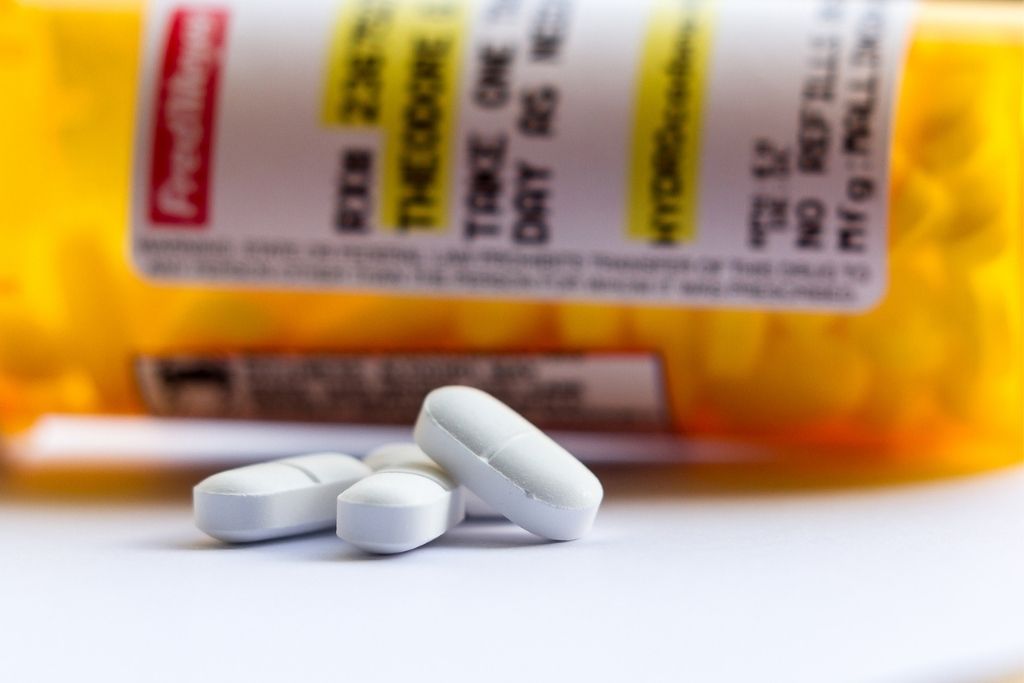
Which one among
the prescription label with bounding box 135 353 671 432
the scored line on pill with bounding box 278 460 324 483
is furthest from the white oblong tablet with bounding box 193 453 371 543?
the prescription label with bounding box 135 353 671 432

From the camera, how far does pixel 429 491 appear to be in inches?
17.2

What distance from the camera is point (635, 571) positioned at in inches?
16.6

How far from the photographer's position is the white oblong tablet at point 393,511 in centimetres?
42

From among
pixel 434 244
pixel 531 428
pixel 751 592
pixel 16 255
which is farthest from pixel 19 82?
pixel 751 592

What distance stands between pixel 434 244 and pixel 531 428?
146 mm

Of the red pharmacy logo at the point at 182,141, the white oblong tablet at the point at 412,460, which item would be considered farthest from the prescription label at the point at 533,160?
the white oblong tablet at the point at 412,460

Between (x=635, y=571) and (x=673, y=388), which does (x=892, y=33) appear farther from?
(x=635, y=571)

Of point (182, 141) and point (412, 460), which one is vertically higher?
point (182, 141)

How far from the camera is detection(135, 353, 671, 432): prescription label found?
1.96ft

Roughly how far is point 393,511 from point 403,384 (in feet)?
0.62

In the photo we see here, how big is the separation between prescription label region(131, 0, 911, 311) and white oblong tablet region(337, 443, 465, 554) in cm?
17

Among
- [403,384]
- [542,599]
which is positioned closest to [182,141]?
[403,384]

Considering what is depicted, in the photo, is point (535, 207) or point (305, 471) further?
point (535, 207)

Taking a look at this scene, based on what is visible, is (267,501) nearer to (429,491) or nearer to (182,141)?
(429,491)
